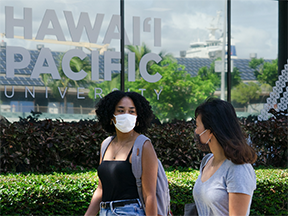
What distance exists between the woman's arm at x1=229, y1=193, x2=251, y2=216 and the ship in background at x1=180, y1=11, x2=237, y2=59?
580cm

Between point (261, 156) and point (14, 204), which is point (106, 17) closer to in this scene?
point (261, 156)

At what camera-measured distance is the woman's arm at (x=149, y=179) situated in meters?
2.24

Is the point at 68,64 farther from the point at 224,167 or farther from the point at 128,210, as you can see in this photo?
the point at 224,167

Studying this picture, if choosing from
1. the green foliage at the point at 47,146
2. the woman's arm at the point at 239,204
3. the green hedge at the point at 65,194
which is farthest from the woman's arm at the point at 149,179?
the green foliage at the point at 47,146

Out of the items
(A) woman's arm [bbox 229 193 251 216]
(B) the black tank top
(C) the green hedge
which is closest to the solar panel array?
(C) the green hedge

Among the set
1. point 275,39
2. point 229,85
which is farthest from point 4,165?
point 275,39

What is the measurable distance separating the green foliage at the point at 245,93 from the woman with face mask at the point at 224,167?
5726mm

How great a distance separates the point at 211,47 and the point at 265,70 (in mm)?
1332

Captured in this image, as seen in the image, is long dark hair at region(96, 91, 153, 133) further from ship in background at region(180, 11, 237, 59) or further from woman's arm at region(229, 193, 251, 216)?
ship in background at region(180, 11, 237, 59)

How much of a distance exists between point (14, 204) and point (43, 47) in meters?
3.63

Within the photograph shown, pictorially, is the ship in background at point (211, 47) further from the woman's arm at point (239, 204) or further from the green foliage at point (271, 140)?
the woman's arm at point (239, 204)

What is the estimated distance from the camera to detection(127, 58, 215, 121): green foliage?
283 inches

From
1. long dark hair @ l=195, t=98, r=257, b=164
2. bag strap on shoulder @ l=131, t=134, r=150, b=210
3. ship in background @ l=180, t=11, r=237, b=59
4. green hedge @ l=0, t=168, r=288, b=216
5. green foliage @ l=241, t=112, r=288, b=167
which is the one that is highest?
ship in background @ l=180, t=11, r=237, b=59

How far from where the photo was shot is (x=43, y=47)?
21.7ft
